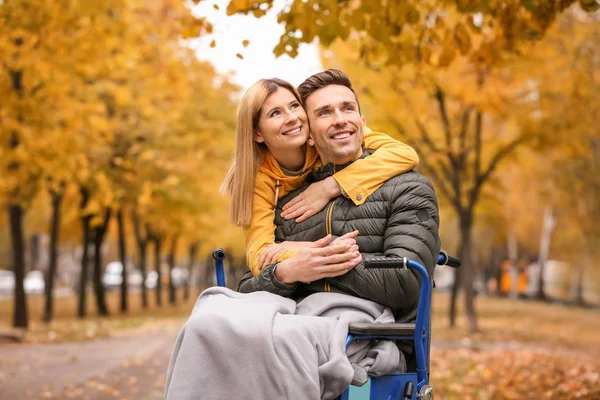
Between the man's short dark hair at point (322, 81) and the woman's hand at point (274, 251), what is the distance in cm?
73

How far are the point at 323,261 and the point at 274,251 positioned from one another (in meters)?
0.39

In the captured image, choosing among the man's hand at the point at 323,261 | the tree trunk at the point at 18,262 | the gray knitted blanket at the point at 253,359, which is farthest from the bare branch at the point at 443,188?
the gray knitted blanket at the point at 253,359

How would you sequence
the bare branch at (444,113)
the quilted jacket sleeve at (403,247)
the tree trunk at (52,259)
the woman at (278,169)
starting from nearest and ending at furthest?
the quilted jacket sleeve at (403,247) → the woman at (278,169) → the bare branch at (444,113) → the tree trunk at (52,259)

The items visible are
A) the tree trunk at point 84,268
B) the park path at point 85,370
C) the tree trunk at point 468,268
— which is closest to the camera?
the park path at point 85,370

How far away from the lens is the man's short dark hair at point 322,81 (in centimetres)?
387

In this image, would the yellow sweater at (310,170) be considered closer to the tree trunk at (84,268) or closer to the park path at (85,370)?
the park path at (85,370)

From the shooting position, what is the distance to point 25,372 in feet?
33.2

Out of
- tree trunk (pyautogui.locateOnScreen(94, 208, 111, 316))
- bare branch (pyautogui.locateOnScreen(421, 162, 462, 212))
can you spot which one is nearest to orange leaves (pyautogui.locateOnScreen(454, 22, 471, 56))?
bare branch (pyautogui.locateOnScreen(421, 162, 462, 212))

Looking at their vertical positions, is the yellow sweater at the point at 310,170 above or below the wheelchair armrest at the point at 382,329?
above

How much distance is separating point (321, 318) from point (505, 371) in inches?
282

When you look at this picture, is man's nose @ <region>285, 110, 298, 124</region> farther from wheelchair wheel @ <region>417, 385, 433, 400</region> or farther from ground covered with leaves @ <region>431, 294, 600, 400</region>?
ground covered with leaves @ <region>431, 294, 600, 400</region>

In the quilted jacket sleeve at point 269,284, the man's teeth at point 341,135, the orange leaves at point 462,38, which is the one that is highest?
the orange leaves at point 462,38

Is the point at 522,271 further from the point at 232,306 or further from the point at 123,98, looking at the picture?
the point at 232,306

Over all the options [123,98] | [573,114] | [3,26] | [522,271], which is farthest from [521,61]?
[522,271]
